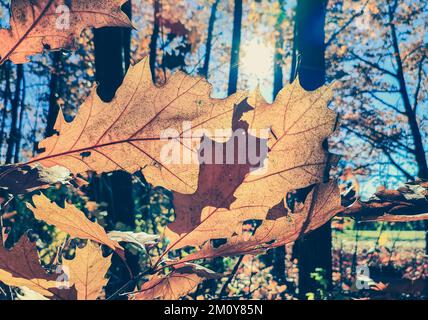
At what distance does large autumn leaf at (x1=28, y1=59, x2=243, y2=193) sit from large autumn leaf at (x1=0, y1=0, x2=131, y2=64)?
0.32 feet

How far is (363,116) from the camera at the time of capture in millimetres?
17906

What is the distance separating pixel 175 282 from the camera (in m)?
0.52

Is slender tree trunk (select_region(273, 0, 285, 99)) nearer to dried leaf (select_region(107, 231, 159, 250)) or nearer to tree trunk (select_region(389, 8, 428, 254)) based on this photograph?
tree trunk (select_region(389, 8, 428, 254))

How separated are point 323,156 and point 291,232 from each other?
0.10 metres

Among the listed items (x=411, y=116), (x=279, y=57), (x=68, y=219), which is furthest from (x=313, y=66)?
(x=411, y=116)

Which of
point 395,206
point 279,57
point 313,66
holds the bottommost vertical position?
point 395,206

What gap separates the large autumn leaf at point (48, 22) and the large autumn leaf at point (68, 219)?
0.18 meters

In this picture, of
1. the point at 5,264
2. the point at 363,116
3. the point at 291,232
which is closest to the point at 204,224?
the point at 291,232

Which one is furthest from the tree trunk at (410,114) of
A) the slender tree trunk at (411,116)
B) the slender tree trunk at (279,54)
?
the slender tree trunk at (279,54)

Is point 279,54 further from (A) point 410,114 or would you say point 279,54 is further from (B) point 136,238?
(B) point 136,238

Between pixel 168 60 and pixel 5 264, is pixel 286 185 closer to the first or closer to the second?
pixel 5 264

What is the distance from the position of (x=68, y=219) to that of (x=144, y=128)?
5.9 inches

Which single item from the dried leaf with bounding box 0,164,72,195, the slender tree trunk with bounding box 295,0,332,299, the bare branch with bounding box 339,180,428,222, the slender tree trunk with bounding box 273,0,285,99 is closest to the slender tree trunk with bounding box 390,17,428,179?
the slender tree trunk with bounding box 273,0,285,99

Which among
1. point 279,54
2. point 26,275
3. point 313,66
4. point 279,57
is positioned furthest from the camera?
point 279,54
